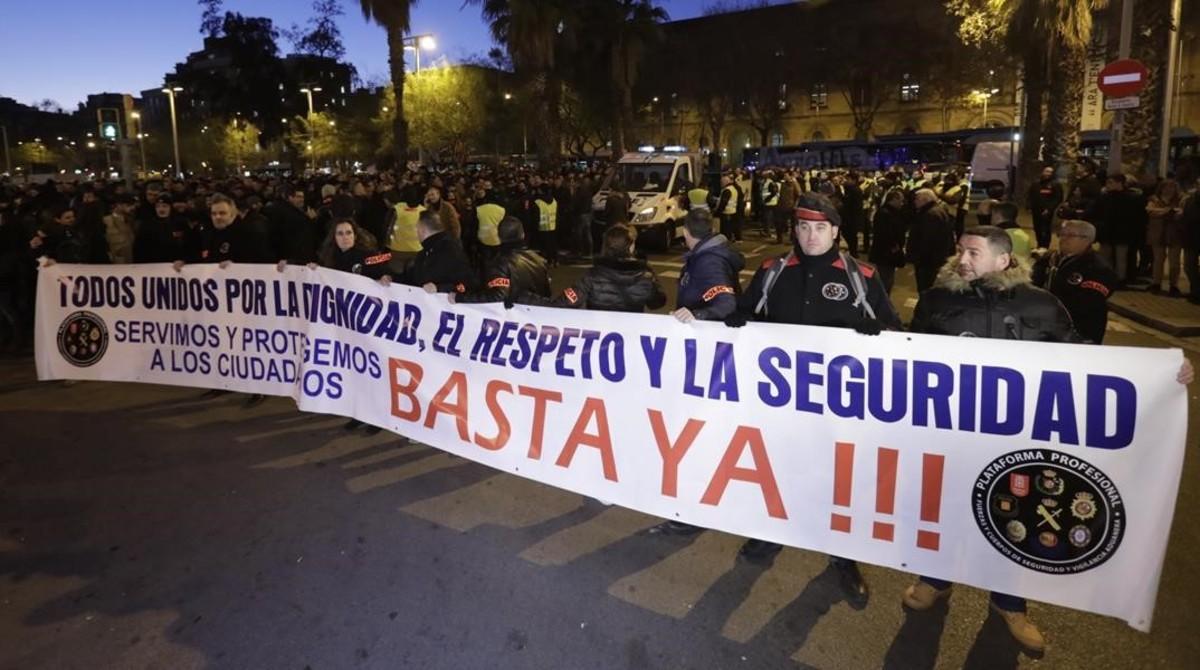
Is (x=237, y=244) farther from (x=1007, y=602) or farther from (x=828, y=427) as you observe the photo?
(x=1007, y=602)

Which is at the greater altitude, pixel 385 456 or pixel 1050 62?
pixel 1050 62

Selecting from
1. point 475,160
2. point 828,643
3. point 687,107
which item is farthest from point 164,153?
point 828,643

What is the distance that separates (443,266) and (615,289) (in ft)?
5.13

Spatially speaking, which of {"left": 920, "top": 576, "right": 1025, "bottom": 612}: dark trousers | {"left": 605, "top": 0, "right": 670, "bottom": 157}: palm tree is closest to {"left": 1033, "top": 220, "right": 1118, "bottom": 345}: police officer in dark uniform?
{"left": 920, "top": 576, "right": 1025, "bottom": 612}: dark trousers

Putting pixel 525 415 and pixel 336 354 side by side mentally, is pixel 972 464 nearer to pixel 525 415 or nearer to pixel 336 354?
pixel 525 415

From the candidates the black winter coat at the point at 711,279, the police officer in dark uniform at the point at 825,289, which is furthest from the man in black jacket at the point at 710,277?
the police officer in dark uniform at the point at 825,289

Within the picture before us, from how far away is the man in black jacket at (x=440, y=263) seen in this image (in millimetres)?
5941

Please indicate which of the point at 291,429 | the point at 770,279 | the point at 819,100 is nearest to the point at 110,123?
the point at 291,429

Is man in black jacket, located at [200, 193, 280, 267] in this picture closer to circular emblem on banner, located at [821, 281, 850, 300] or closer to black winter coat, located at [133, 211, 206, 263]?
black winter coat, located at [133, 211, 206, 263]

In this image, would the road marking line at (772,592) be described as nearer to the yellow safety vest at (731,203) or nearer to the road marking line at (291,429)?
the road marking line at (291,429)

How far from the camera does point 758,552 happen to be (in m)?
4.42

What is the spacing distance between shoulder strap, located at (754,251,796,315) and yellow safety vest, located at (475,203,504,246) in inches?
317

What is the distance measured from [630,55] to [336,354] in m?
31.8

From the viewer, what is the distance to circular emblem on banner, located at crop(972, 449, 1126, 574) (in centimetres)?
327
